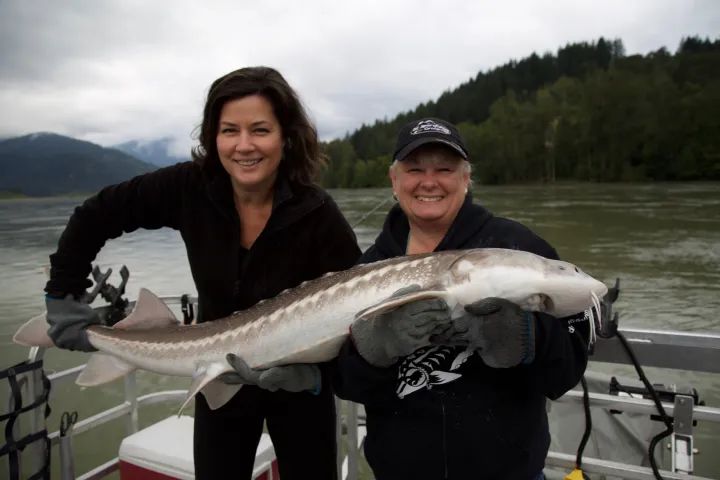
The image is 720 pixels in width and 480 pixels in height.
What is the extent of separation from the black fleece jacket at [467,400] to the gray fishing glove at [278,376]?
0.82ft

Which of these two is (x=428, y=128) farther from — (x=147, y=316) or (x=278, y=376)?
(x=147, y=316)

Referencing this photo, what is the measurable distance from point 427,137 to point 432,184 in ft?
0.52

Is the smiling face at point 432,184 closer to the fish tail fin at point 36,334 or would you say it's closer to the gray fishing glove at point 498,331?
the gray fishing glove at point 498,331

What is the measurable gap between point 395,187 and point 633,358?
104 centimetres

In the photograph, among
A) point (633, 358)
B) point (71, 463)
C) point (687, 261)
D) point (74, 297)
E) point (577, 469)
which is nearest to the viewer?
point (633, 358)

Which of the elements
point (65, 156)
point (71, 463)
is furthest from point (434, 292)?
point (65, 156)

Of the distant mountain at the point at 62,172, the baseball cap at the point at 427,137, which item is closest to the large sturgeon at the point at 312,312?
the baseball cap at the point at 427,137

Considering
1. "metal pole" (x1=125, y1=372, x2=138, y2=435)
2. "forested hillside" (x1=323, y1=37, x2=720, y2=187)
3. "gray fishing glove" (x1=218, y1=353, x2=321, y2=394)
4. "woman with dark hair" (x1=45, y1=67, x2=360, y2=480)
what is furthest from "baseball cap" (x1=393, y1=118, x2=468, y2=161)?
"forested hillside" (x1=323, y1=37, x2=720, y2=187)

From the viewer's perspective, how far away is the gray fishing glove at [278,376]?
1934 millimetres

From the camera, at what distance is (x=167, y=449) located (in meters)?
2.64

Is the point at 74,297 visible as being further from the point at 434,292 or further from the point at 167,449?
the point at 434,292

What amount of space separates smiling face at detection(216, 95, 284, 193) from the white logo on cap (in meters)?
0.57

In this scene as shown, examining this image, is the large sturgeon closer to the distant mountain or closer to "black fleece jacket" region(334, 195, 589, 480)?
"black fleece jacket" region(334, 195, 589, 480)

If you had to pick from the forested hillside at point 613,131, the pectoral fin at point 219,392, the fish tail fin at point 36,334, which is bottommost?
the pectoral fin at point 219,392
